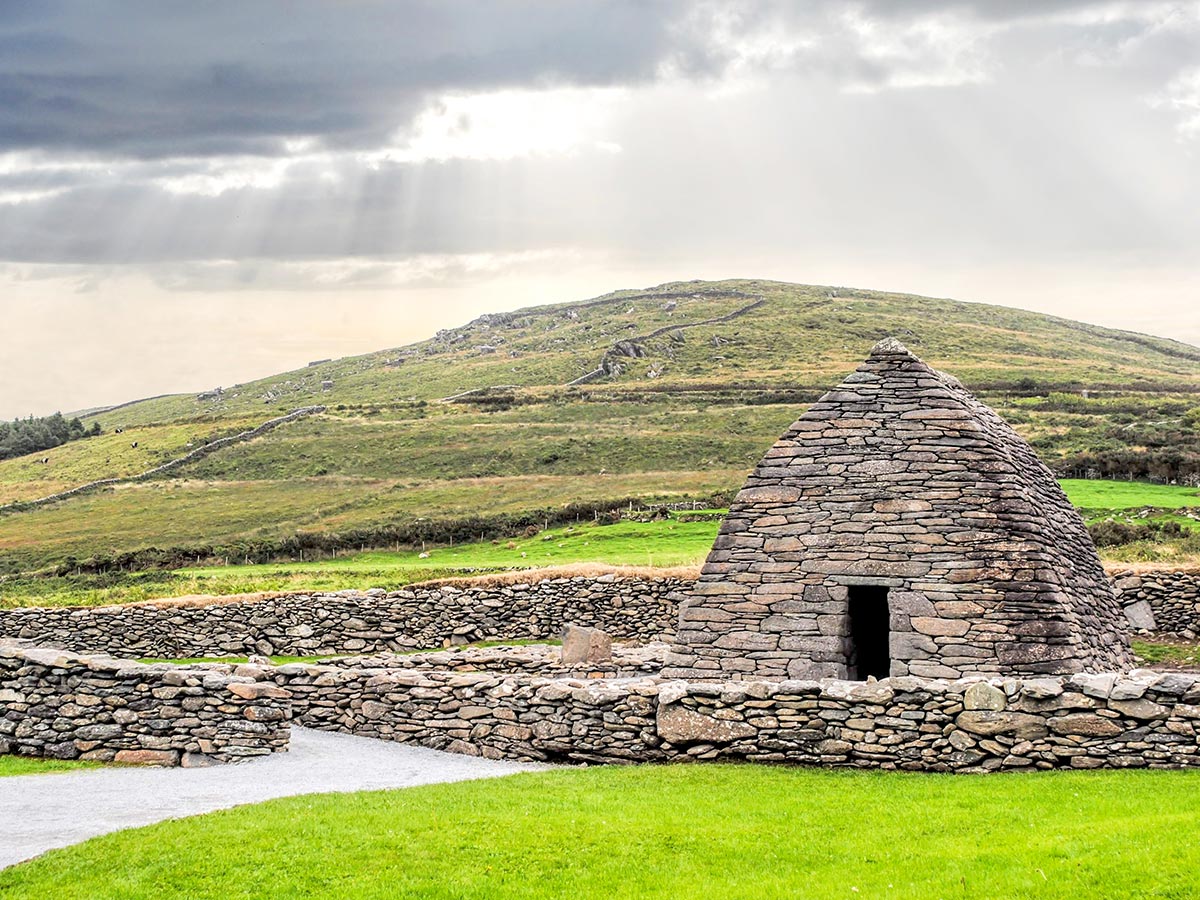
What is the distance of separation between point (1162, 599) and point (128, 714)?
796 inches

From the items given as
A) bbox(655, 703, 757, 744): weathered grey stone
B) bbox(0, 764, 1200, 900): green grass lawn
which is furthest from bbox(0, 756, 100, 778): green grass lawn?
bbox(655, 703, 757, 744): weathered grey stone

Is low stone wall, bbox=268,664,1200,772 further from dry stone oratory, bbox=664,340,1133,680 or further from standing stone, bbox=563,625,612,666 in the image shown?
standing stone, bbox=563,625,612,666

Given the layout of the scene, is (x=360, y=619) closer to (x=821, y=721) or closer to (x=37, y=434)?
(x=821, y=721)

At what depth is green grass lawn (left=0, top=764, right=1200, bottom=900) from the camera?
8.59 metres

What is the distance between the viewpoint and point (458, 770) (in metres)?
14.1

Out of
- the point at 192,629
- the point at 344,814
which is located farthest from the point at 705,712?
the point at 192,629

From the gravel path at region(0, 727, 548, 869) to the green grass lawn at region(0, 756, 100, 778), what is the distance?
388 millimetres

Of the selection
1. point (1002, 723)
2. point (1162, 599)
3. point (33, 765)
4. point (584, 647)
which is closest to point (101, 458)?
point (584, 647)

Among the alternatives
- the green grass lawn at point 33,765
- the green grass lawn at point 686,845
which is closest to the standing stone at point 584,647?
the green grass lawn at point 33,765

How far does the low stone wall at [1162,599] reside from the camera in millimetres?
24359

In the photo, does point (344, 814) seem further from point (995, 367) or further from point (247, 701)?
point (995, 367)

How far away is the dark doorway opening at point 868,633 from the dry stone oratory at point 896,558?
0.25 feet

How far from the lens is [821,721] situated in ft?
43.4

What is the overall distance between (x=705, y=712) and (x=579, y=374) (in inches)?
4751
